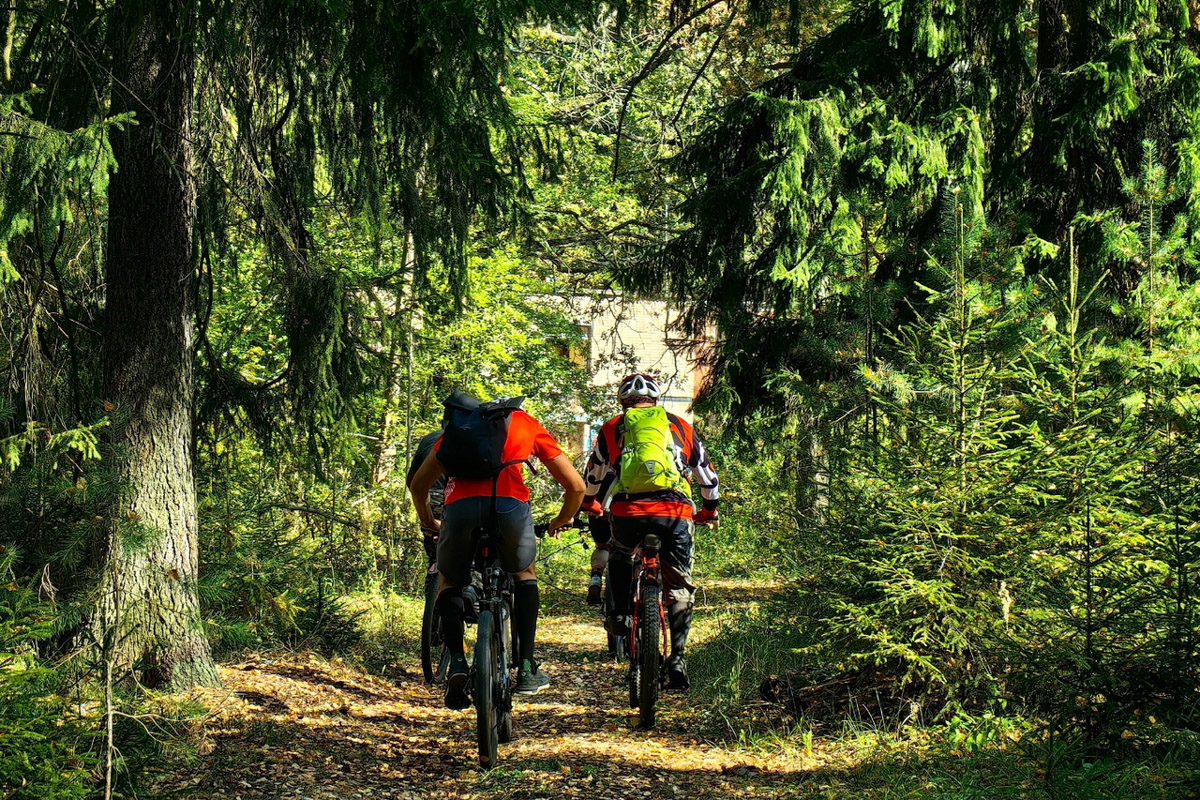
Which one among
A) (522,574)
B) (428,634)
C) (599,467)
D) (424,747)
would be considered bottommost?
(424,747)

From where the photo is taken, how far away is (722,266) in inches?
338

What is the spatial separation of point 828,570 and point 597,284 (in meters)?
14.4

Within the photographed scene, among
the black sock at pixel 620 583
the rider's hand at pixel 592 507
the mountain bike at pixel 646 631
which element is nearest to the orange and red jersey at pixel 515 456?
the rider's hand at pixel 592 507

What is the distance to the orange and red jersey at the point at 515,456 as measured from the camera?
543cm

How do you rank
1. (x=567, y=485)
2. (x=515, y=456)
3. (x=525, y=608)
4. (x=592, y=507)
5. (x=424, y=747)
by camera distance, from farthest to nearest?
(x=592, y=507)
(x=424, y=747)
(x=525, y=608)
(x=567, y=485)
(x=515, y=456)

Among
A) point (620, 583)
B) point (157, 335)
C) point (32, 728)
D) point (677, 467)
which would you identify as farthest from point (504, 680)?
point (157, 335)

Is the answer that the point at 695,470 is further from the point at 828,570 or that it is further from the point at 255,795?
the point at 255,795

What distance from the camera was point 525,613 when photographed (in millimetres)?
5820

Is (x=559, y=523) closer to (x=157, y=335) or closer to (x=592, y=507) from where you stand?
(x=592, y=507)

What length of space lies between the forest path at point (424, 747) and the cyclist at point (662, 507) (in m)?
0.67

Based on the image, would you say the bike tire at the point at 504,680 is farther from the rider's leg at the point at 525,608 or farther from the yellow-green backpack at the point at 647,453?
the yellow-green backpack at the point at 647,453

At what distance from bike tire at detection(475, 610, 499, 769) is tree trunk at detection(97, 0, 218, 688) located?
2.16m

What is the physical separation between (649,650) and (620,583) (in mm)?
615

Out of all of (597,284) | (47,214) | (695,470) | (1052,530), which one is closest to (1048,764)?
(1052,530)
